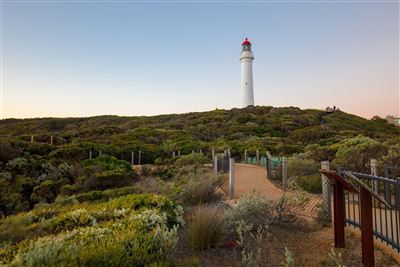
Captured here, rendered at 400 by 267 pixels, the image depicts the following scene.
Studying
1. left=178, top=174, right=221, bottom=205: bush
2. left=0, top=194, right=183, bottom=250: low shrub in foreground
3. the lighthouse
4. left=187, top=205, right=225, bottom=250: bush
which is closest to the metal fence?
left=187, top=205, right=225, bottom=250: bush

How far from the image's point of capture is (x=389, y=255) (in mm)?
4457

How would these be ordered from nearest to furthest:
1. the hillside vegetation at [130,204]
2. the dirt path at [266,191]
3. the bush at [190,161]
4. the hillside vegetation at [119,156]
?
the hillside vegetation at [130,204]
the dirt path at [266,191]
the hillside vegetation at [119,156]
the bush at [190,161]

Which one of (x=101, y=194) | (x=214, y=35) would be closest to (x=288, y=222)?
(x=101, y=194)

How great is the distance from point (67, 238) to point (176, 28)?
632 inches

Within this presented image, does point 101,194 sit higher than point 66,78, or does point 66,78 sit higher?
point 66,78

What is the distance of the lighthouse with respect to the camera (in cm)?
5228

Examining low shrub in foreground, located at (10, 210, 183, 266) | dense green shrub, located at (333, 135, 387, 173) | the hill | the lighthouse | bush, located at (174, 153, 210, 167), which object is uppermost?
the lighthouse

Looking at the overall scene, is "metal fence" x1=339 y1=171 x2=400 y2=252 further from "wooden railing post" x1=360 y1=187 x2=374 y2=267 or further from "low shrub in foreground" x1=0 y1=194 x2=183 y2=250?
"low shrub in foreground" x1=0 y1=194 x2=183 y2=250

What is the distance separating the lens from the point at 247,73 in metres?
52.6

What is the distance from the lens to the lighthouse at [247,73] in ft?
172

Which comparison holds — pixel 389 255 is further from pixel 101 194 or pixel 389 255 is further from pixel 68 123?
pixel 68 123

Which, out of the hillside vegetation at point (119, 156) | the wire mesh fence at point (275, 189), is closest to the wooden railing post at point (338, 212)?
the wire mesh fence at point (275, 189)

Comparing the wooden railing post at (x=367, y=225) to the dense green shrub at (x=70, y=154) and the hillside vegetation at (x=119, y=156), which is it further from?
the dense green shrub at (x=70, y=154)

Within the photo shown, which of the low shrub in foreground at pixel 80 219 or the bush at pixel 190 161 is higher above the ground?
the bush at pixel 190 161
